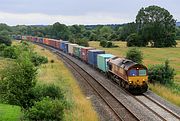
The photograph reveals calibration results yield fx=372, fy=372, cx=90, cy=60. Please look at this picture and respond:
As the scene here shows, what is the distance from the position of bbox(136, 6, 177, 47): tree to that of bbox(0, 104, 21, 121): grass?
10621 centimetres

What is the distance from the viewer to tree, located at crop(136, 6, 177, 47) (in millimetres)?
130125

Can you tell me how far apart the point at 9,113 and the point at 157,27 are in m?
110

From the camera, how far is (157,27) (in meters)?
130

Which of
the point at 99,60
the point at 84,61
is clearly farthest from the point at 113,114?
the point at 84,61

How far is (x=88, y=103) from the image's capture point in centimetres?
3102

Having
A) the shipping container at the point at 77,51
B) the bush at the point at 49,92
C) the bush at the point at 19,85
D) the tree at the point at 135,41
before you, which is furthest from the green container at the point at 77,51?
the tree at the point at 135,41

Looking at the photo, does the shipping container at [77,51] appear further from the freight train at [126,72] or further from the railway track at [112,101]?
the railway track at [112,101]

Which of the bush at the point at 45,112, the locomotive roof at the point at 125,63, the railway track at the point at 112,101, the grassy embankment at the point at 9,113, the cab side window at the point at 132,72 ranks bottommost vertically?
the railway track at the point at 112,101

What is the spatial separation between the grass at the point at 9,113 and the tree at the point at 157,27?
106 metres

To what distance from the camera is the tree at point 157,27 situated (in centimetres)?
13012

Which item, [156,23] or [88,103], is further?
[156,23]

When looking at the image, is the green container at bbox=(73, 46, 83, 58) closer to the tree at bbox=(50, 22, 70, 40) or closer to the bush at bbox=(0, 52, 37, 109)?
the bush at bbox=(0, 52, 37, 109)

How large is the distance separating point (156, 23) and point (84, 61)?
218 ft

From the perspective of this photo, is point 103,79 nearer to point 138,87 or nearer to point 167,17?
point 138,87
